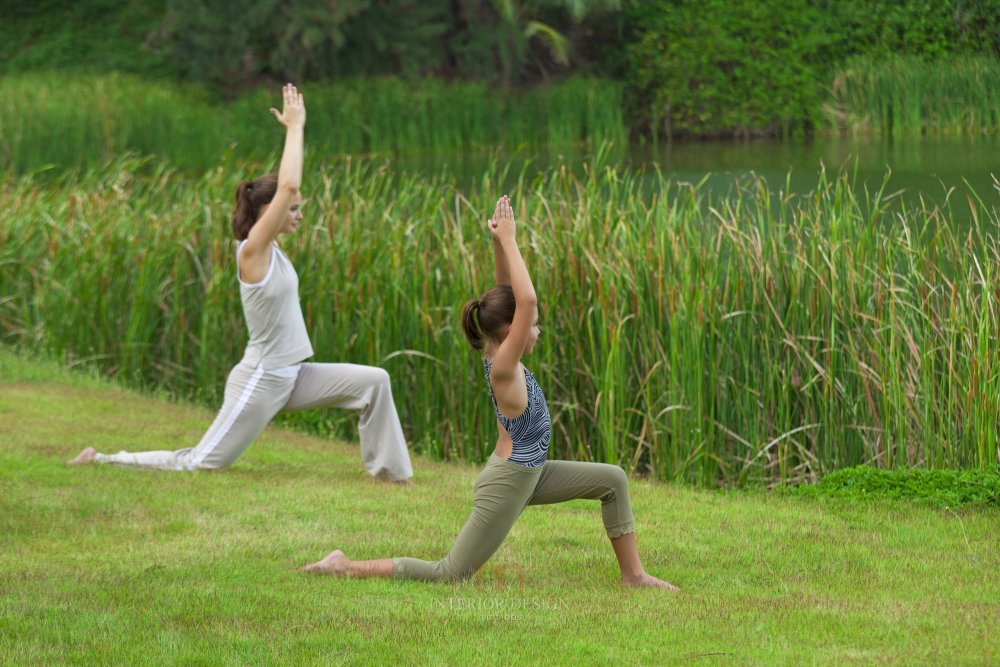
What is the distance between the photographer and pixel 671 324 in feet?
22.5

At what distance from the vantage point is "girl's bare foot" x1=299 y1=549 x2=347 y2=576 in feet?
14.8

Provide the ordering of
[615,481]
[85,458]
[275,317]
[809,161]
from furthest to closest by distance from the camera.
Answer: [809,161] → [85,458] → [275,317] → [615,481]

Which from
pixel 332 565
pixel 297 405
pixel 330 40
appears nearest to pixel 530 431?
pixel 332 565

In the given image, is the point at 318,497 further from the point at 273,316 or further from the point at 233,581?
the point at 233,581

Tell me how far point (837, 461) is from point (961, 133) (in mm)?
12585

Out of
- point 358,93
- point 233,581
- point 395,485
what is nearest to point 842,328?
point 395,485

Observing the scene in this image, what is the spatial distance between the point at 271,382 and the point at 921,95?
14757 millimetres

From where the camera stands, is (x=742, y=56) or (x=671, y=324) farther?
(x=742, y=56)

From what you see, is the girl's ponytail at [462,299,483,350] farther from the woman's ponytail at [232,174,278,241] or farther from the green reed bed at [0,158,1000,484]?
the green reed bed at [0,158,1000,484]

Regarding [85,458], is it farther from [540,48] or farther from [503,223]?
[540,48]

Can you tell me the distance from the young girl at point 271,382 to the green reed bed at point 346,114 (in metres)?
12.5

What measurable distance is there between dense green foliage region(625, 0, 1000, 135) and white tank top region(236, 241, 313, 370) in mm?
15624

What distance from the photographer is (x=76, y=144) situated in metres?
A: 17.2

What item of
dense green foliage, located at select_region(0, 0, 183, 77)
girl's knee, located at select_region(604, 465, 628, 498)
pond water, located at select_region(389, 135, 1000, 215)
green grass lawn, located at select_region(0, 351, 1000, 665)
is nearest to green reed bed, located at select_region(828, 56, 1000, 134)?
pond water, located at select_region(389, 135, 1000, 215)
